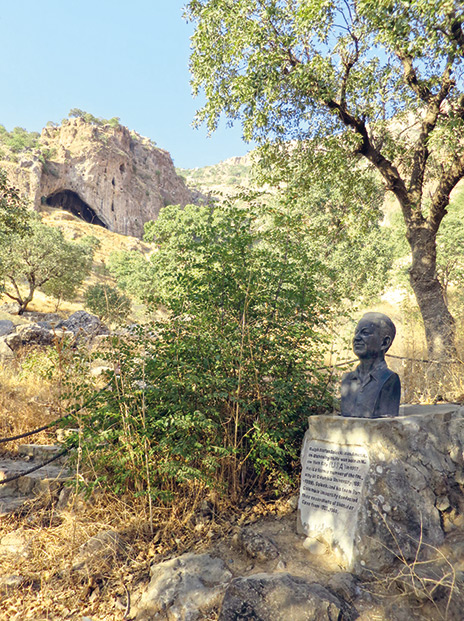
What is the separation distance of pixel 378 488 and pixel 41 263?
30.0m

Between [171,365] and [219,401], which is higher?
[171,365]

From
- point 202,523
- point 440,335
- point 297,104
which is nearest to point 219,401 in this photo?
point 202,523

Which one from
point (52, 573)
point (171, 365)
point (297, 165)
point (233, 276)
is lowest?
point (52, 573)

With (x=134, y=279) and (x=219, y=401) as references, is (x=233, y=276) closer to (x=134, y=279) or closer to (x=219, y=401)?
(x=219, y=401)

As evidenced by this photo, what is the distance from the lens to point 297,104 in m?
8.42

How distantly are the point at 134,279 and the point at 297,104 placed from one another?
25.3m

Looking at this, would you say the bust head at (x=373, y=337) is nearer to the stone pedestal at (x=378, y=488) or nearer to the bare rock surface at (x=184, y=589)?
the stone pedestal at (x=378, y=488)

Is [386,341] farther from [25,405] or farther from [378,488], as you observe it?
[25,405]

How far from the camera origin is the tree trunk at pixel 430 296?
26.1 ft

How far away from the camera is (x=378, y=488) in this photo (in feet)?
12.0

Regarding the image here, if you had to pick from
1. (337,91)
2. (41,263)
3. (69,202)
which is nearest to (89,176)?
(69,202)

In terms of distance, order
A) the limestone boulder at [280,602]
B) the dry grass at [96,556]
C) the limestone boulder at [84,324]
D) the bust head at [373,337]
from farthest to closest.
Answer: the limestone boulder at [84,324] → the bust head at [373,337] → the dry grass at [96,556] → the limestone boulder at [280,602]

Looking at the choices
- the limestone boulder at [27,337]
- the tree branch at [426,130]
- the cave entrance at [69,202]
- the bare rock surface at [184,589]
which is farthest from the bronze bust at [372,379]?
the cave entrance at [69,202]

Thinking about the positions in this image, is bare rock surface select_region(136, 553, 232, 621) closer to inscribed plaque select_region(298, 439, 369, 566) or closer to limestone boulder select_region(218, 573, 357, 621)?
limestone boulder select_region(218, 573, 357, 621)
